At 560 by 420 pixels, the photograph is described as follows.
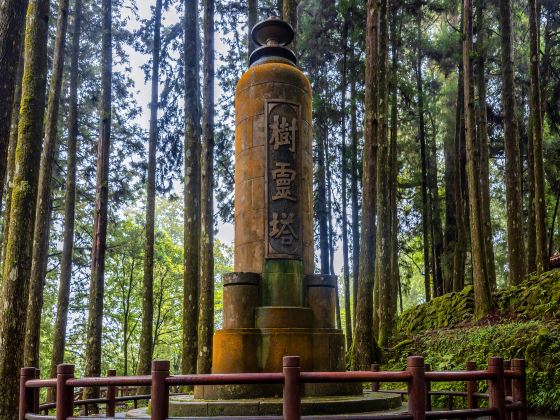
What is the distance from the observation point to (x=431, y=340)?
46.0ft

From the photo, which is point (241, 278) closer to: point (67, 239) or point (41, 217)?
point (41, 217)

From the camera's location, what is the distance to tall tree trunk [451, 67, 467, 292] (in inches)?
770

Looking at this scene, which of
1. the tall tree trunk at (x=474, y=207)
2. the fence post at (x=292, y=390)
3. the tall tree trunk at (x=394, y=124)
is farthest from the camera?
the tall tree trunk at (x=394, y=124)

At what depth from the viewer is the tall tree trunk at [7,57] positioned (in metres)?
6.97

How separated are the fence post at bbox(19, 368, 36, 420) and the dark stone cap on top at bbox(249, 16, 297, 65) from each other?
5.58m

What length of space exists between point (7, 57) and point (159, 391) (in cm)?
486

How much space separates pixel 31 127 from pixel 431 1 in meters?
17.9

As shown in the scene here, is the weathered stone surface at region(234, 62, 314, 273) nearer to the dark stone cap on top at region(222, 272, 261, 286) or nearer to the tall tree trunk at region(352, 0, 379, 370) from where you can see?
the dark stone cap on top at region(222, 272, 261, 286)

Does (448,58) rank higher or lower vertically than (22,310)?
higher

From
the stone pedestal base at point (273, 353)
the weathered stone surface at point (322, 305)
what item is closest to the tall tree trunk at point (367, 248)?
the weathered stone surface at point (322, 305)

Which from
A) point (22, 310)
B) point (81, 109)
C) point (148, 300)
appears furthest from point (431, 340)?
point (81, 109)

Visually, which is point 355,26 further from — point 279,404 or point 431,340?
point 279,404

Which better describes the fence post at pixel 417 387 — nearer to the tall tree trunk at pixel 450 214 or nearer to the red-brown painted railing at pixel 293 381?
the red-brown painted railing at pixel 293 381

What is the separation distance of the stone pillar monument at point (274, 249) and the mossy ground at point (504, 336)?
415 centimetres
